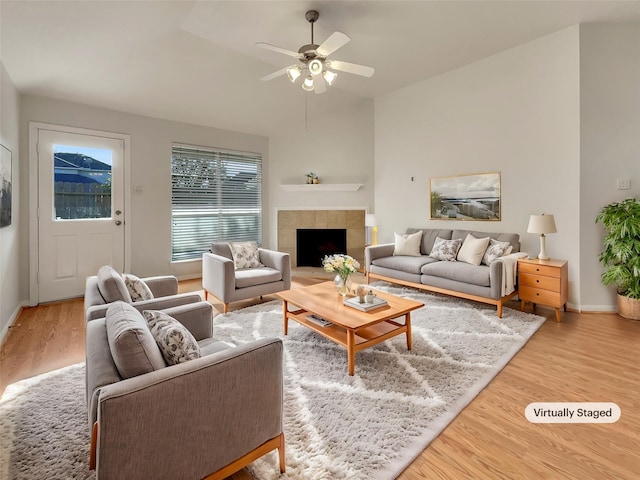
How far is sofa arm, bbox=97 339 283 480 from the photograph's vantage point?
3.70 feet

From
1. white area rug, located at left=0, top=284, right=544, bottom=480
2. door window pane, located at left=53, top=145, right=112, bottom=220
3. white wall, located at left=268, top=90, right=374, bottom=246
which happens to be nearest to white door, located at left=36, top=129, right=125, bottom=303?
door window pane, located at left=53, top=145, right=112, bottom=220

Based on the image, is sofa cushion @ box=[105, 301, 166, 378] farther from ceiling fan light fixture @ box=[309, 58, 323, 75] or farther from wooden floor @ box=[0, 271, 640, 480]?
ceiling fan light fixture @ box=[309, 58, 323, 75]

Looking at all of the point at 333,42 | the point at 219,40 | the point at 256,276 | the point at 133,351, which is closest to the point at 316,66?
the point at 333,42

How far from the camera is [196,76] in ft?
14.8

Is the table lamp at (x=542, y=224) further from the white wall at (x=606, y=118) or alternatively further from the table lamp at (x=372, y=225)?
the table lamp at (x=372, y=225)

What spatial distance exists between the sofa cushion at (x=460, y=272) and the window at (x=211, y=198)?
11.7ft

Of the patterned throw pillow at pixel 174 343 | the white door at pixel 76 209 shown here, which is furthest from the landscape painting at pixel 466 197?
the white door at pixel 76 209

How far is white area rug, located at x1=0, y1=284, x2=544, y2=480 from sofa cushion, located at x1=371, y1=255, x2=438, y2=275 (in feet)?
3.97

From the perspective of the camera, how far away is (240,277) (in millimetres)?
3957

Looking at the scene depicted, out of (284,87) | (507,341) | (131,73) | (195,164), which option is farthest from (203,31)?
(507,341)

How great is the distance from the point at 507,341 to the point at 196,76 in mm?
4817

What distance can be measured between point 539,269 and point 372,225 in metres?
2.57

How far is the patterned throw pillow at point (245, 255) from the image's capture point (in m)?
4.40

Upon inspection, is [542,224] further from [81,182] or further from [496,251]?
[81,182]
